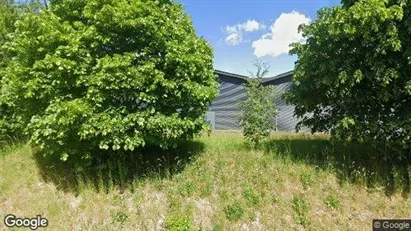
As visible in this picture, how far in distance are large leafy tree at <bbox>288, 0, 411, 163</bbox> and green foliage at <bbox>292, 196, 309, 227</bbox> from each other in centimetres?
155

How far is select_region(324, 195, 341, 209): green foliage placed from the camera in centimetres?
506

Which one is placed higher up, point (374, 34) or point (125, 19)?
point (125, 19)

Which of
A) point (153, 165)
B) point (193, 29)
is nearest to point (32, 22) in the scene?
point (193, 29)

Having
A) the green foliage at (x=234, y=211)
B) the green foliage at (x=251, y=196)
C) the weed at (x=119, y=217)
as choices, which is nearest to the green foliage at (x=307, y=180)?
the green foliage at (x=251, y=196)

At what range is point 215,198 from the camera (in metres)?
5.40

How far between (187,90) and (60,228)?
11.0 feet

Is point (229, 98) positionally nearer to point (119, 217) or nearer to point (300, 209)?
point (300, 209)

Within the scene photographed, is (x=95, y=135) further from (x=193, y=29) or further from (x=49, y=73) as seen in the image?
(x=193, y=29)

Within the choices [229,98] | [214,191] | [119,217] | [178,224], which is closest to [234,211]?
[214,191]

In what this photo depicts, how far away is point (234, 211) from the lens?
500 cm

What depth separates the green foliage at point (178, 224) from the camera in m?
4.70

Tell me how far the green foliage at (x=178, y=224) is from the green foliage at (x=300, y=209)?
187 cm

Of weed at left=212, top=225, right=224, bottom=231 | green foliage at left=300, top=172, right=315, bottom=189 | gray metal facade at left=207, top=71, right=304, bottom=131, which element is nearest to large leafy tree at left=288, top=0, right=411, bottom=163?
green foliage at left=300, top=172, right=315, bottom=189

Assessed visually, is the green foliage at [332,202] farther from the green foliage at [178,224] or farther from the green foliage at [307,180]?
the green foliage at [178,224]
